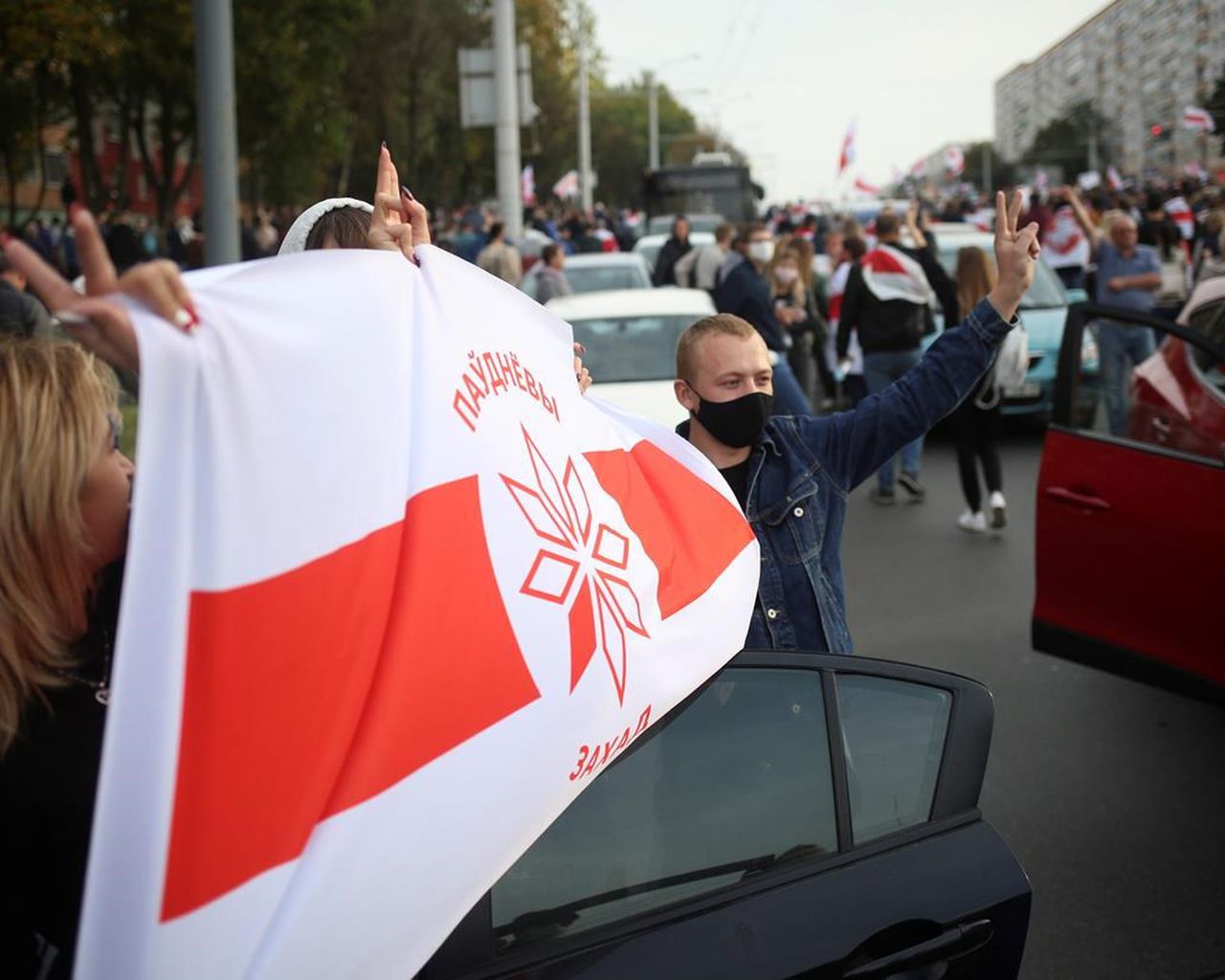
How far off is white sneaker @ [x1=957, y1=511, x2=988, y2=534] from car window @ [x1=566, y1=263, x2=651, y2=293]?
646 centimetres

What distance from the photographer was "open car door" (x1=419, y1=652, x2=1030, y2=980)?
2.29 meters

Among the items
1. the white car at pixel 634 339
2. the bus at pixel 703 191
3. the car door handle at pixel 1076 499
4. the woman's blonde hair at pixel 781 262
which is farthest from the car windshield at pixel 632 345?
the bus at pixel 703 191

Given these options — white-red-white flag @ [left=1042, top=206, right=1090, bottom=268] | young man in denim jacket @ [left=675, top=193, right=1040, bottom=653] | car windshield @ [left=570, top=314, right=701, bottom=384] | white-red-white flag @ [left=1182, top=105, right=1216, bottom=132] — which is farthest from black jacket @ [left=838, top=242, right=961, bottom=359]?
white-red-white flag @ [left=1182, top=105, right=1216, bottom=132]

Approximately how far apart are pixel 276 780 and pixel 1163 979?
300cm

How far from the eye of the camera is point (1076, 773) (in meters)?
5.15

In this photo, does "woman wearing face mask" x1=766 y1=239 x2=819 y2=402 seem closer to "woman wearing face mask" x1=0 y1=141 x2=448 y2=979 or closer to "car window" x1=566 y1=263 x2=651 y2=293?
"car window" x1=566 y1=263 x2=651 y2=293

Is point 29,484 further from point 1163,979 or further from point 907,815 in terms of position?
point 1163,979

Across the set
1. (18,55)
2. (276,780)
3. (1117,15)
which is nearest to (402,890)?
(276,780)

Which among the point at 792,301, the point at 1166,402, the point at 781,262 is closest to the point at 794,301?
the point at 792,301

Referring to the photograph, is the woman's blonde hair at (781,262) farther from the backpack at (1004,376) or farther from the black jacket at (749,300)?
the backpack at (1004,376)

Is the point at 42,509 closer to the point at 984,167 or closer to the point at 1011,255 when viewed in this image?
the point at 1011,255

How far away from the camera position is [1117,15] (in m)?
165

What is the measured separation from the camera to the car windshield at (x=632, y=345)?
9.13 metres

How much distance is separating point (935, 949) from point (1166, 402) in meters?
3.33
